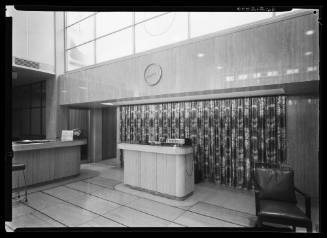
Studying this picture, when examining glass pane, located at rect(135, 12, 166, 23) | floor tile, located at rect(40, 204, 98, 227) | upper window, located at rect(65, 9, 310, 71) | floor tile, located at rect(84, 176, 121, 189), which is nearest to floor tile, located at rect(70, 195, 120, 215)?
floor tile, located at rect(40, 204, 98, 227)

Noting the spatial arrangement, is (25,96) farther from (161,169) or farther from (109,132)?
(161,169)

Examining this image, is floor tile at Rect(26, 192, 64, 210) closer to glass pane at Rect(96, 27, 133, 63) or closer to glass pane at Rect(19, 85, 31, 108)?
glass pane at Rect(96, 27, 133, 63)

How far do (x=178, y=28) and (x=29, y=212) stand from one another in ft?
13.7

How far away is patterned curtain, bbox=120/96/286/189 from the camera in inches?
150

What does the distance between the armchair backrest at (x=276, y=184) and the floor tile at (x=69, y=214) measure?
2439mm

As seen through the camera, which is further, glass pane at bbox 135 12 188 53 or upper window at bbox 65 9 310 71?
glass pane at bbox 135 12 188 53

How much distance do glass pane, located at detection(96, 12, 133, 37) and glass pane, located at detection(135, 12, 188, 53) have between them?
0.44 metres

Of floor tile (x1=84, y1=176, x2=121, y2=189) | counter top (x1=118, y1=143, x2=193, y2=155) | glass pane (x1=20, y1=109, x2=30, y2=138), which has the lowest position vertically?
floor tile (x1=84, y1=176, x2=121, y2=189)

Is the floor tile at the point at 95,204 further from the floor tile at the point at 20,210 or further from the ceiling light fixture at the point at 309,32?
the ceiling light fixture at the point at 309,32

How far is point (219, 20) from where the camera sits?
3244mm

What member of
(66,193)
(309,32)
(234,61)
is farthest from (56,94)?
(309,32)

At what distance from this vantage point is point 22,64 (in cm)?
506

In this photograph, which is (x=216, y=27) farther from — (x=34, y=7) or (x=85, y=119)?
(x=85, y=119)
